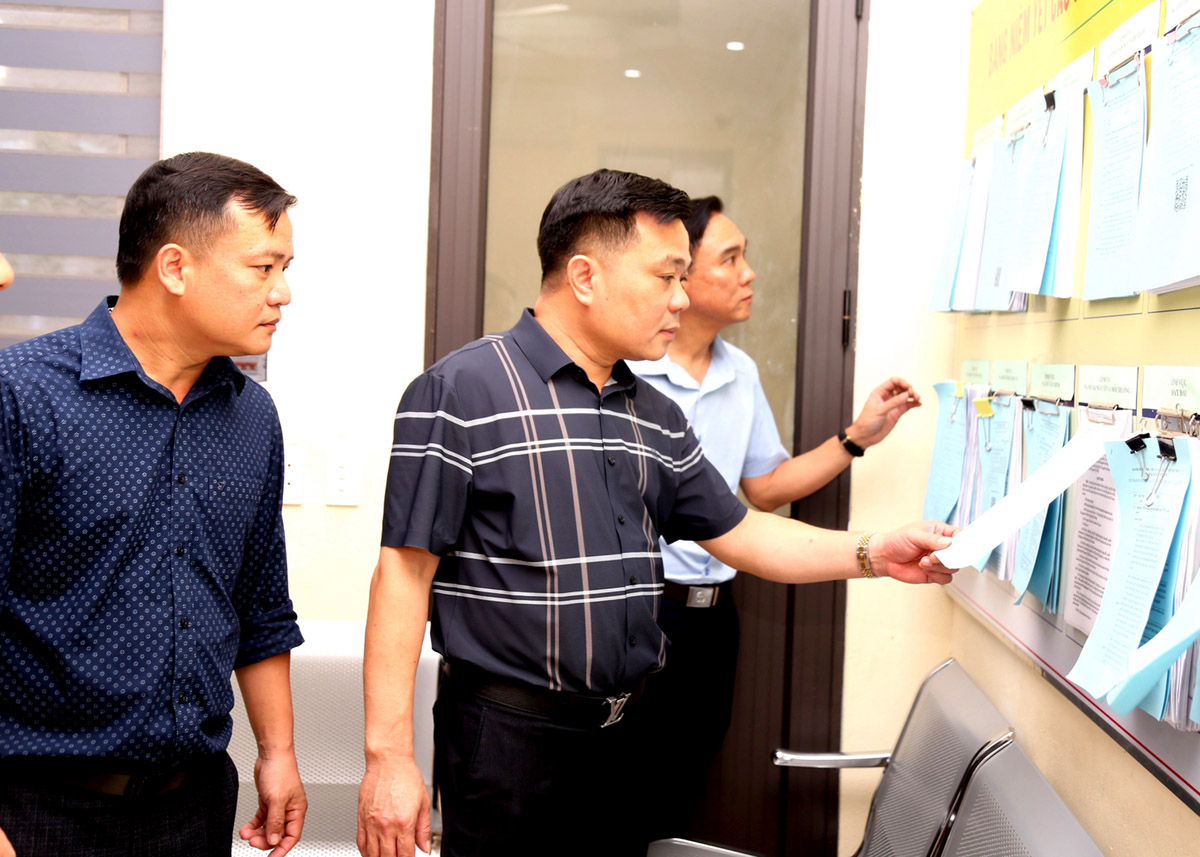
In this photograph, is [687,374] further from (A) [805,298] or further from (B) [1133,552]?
(B) [1133,552]

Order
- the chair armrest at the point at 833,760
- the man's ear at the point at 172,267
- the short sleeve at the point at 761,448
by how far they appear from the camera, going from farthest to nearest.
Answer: the short sleeve at the point at 761,448, the chair armrest at the point at 833,760, the man's ear at the point at 172,267

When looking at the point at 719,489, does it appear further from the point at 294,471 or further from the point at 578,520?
the point at 294,471

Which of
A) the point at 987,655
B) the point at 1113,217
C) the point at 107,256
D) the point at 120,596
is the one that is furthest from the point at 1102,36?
the point at 107,256

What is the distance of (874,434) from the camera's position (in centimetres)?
214

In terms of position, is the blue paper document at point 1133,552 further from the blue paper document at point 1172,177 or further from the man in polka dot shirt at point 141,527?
the man in polka dot shirt at point 141,527

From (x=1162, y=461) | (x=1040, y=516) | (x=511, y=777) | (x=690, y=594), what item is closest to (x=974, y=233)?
(x=1040, y=516)

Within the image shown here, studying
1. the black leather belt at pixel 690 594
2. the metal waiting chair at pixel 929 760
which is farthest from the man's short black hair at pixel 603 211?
the metal waiting chair at pixel 929 760

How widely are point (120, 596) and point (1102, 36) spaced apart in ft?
4.93

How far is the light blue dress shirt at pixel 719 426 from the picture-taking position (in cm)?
220

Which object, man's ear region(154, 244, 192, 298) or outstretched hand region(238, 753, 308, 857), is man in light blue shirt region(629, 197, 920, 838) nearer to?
outstretched hand region(238, 753, 308, 857)

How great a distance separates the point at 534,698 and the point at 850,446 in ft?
3.36

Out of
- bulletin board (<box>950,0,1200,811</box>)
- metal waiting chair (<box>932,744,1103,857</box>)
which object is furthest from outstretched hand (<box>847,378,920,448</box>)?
metal waiting chair (<box>932,744,1103,857</box>)

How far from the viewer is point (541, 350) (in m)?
1.57

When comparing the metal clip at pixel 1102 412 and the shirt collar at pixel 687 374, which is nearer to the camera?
the metal clip at pixel 1102 412
